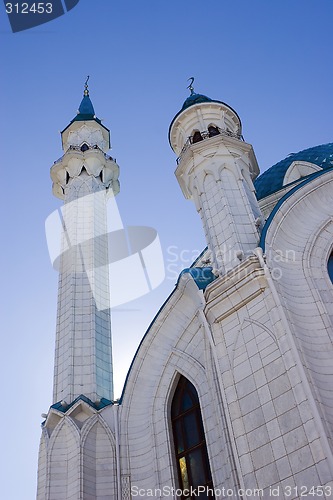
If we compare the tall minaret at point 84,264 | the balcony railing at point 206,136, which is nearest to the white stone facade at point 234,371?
the balcony railing at point 206,136

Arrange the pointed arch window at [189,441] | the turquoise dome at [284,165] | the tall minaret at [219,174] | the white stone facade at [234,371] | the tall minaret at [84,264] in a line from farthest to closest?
the turquoise dome at [284,165] → the tall minaret at [84,264] → the tall minaret at [219,174] → the pointed arch window at [189,441] → the white stone facade at [234,371]

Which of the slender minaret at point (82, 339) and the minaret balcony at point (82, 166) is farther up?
the minaret balcony at point (82, 166)

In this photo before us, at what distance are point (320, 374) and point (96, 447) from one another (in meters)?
6.02

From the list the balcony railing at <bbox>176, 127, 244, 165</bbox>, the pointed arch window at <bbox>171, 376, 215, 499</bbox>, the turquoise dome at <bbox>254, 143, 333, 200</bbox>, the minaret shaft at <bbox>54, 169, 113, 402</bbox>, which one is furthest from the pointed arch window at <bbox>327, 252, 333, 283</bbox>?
the turquoise dome at <bbox>254, 143, 333, 200</bbox>

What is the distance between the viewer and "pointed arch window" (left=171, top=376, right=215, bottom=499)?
11.7 meters

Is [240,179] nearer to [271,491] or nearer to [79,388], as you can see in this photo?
[79,388]

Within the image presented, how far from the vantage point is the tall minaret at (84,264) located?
15.2 meters

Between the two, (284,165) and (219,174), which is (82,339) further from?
(284,165)

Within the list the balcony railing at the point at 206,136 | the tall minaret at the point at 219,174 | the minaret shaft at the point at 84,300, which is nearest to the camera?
the tall minaret at the point at 219,174

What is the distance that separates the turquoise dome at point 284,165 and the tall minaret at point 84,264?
589cm

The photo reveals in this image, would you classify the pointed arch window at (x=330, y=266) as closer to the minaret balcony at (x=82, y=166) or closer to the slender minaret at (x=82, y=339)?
the slender minaret at (x=82, y=339)

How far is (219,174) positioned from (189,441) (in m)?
6.79

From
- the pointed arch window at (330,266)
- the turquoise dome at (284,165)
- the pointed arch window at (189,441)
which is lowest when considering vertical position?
the pointed arch window at (189,441)

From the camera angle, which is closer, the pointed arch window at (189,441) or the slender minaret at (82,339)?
the pointed arch window at (189,441)
